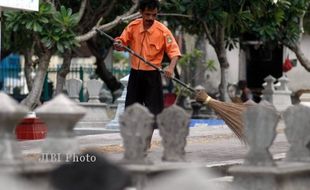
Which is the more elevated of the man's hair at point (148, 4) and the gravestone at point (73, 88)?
the man's hair at point (148, 4)

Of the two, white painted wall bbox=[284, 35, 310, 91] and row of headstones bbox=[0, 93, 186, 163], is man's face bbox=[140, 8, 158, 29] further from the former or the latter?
white painted wall bbox=[284, 35, 310, 91]

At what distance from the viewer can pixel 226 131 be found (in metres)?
14.6

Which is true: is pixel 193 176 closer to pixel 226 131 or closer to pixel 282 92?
pixel 226 131

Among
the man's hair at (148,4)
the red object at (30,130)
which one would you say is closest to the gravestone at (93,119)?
the red object at (30,130)

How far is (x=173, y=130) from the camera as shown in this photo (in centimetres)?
636

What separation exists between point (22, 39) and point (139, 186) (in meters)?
12.5

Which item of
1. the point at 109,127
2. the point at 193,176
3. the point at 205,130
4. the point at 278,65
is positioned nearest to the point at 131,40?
the point at 193,176

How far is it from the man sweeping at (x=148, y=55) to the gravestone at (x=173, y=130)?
3.08 metres

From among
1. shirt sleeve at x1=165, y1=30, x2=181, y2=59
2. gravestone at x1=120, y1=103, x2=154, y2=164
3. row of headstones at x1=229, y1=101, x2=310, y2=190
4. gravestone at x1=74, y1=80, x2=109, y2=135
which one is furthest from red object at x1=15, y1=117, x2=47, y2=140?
gravestone at x1=120, y1=103, x2=154, y2=164

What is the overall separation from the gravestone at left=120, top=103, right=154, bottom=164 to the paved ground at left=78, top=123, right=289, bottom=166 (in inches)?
96.0

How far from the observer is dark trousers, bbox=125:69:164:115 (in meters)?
9.54

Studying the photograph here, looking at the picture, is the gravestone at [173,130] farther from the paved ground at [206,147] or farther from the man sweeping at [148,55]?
the man sweeping at [148,55]

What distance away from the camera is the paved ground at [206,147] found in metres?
9.72

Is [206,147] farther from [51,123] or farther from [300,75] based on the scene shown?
[300,75]
